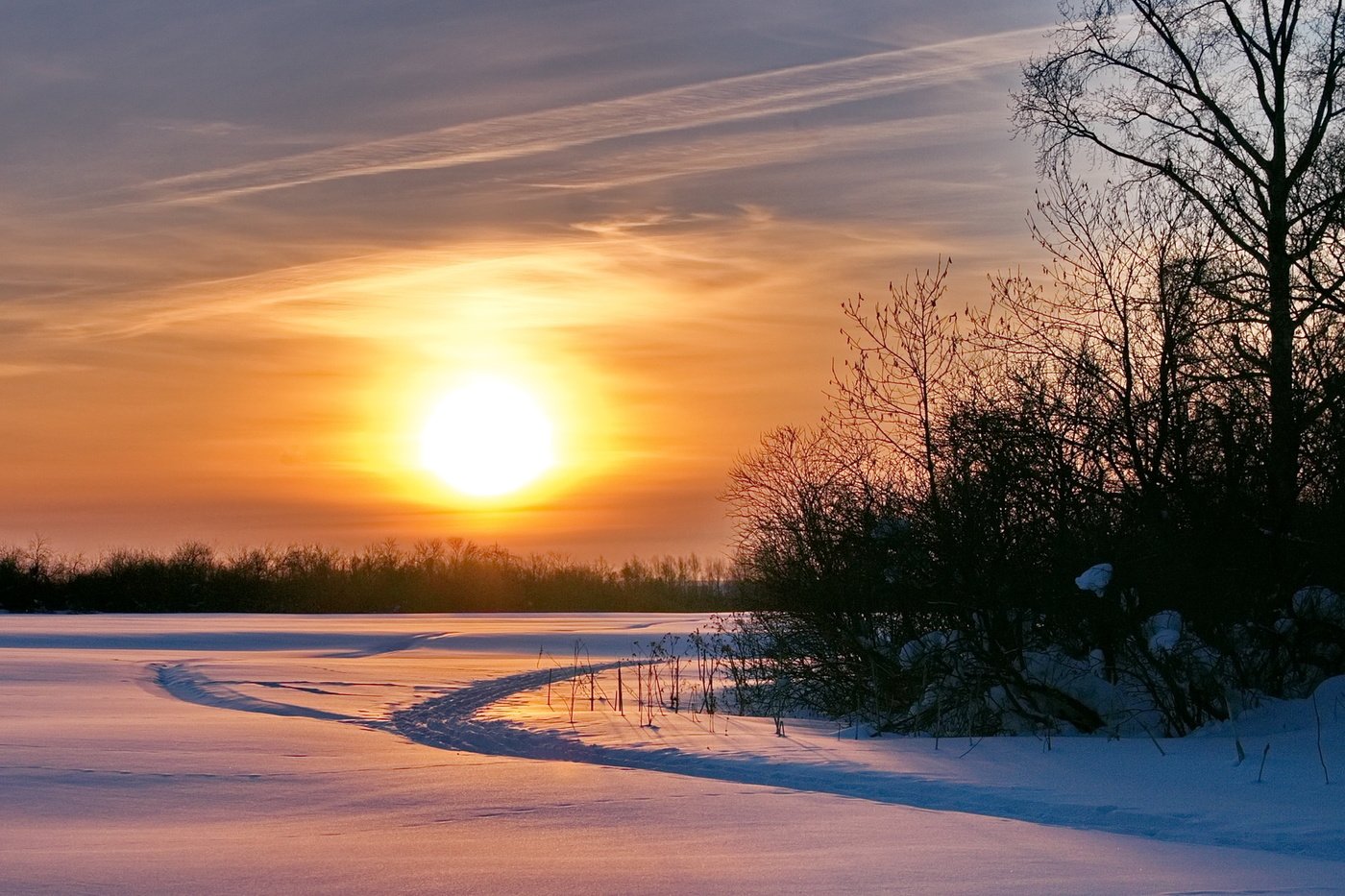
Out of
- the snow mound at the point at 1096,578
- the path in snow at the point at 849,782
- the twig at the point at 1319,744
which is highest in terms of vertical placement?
the snow mound at the point at 1096,578

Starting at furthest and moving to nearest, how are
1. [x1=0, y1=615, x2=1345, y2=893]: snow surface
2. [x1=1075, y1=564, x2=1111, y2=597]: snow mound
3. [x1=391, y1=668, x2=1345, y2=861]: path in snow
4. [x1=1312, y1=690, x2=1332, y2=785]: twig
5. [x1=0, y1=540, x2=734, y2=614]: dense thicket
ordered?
[x1=0, y1=540, x2=734, y2=614]: dense thicket, [x1=1075, y1=564, x2=1111, y2=597]: snow mound, [x1=1312, y1=690, x2=1332, y2=785]: twig, [x1=391, y1=668, x2=1345, y2=861]: path in snow, [x1=0, y1=615, x2=1345, y2=893]: snow surface

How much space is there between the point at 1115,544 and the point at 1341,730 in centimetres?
217

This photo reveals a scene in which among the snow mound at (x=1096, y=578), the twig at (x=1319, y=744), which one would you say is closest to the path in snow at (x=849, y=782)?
the twig at (x=1319, y=744)

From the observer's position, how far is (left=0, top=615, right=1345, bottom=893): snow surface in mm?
5633

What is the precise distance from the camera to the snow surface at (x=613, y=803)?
18.5 ft

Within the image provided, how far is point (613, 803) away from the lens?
298 inches

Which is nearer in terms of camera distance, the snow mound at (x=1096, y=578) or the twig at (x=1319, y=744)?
the twig at (x=1319, y=744)

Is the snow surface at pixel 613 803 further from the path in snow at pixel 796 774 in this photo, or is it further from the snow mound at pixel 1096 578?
the snow mound at pixel 1096 578

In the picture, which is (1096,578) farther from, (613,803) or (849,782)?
(613,803)

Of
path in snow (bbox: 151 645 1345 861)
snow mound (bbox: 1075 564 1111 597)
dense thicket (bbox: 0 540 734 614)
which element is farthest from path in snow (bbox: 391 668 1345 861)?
dense thicket (bbox: 0 540 734 614)

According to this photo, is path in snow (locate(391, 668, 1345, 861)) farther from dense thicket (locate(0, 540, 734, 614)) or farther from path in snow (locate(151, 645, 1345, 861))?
dense thicket (locate(0, 540, 734, 614))

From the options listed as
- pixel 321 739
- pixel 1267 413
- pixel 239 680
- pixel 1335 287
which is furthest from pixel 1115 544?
pixel 239 680

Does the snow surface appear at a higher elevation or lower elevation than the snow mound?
lower

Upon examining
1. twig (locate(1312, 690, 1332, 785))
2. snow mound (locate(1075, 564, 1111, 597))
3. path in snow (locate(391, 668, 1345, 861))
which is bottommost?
path in snow (locate(391, 668, 1345, 861))
